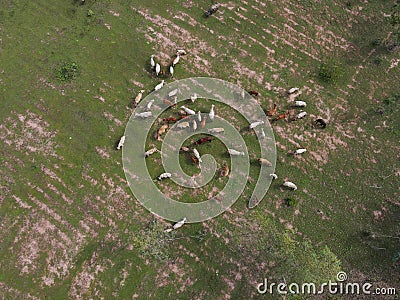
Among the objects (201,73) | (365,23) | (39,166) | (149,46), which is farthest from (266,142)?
(39,166)

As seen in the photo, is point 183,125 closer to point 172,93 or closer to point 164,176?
point 172,93

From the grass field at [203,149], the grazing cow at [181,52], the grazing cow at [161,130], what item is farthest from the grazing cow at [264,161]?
the grazing cow at [181,52]

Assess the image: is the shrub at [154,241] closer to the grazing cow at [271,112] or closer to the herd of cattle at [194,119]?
the herd of cattle at [194,119]

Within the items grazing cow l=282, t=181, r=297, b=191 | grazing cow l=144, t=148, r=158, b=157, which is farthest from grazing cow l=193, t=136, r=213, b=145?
grazing cow l=282, t=181, r=297, b=191

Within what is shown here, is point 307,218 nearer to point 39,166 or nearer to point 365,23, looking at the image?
point 365,23

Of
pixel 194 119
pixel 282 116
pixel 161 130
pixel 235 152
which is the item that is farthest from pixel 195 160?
pixel 282 116

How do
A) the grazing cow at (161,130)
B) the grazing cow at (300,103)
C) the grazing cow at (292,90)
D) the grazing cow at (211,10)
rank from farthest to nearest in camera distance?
the grazing cow at (211,10), the grazing cow at (292,90), the grazing cow at (300,103), the grazing cow at (161,130)

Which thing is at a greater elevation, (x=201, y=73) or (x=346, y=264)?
(x=201, y=73)

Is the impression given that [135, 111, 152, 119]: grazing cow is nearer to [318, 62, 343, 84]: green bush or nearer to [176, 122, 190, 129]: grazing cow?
[176, 122, 190, 129]: grazing cow
